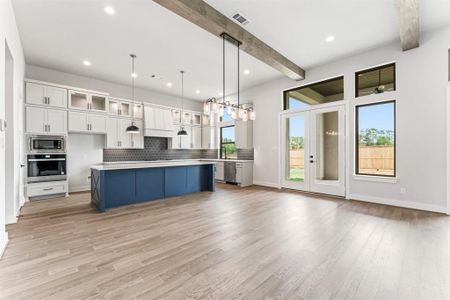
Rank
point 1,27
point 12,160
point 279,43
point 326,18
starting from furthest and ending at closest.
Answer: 1. point 279,43
2. point 326,18
3. point 12,160
4. point 1,27

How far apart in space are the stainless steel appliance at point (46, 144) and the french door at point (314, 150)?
6081 mm

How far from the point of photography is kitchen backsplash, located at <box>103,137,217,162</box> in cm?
661

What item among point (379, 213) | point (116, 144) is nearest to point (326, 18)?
point (379, 213)

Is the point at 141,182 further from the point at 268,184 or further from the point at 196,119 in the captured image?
the point at 196,119

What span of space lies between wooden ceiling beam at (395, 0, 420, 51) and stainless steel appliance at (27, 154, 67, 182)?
7365 mm

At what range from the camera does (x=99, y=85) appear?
627cm

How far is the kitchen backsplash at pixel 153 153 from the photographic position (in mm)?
6621

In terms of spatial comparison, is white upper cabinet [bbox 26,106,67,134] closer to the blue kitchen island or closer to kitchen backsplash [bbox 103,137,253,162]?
kitchen backsplash [bbox 103,137,253,162]

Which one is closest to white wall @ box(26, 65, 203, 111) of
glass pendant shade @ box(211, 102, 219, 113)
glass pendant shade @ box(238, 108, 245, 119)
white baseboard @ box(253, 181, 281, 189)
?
white baseboard @ box(253, 181, 281, 189)

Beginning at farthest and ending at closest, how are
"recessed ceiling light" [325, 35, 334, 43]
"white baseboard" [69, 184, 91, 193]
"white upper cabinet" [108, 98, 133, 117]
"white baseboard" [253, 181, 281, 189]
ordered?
"white baseboard" [253, 181, 281, 189]
"white upper cabinet" [108, 98, 133, 117]
"white baseboard" [69, 184, 91, 193]
"recessed ceiling light" [325, 35, 334, 43]

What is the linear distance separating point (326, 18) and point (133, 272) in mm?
4546

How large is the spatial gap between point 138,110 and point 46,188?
330 cm

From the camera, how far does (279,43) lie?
167 inches

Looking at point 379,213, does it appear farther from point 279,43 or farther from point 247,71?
point 247,71
